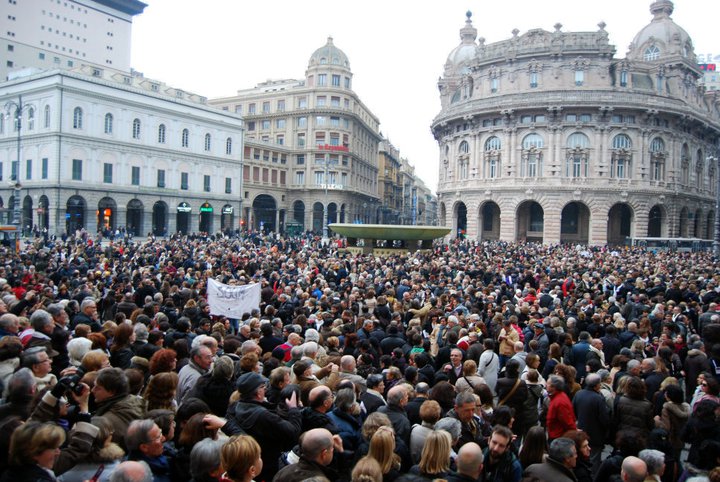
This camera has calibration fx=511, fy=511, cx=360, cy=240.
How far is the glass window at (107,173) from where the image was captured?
48.8 m

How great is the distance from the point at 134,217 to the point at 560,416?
53.4 metres

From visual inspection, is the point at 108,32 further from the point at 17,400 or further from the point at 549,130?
the point at 17,400

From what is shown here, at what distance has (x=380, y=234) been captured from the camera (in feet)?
113

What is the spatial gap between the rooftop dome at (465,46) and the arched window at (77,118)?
49.6m

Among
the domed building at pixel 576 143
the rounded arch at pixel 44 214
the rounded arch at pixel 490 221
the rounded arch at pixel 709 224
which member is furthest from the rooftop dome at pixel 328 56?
the rounded arch at pixel 709 224

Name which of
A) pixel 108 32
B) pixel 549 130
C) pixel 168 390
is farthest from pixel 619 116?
pixel 108 32

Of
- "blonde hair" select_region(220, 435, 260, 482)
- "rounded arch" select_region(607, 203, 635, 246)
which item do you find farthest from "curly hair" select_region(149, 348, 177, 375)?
"rounded arch" select_region(607, 203, 635, 246)

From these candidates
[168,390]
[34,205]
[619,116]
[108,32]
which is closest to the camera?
[168,390]

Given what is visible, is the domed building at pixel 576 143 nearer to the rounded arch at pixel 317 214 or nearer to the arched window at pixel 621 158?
the arched window at pixel 621 158

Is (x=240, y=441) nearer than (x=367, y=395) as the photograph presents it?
Yes

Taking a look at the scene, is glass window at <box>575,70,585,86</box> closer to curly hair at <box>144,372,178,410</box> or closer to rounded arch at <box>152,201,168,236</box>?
rounded arch at <box>152,201,168,236</box>

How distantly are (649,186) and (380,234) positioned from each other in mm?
34369

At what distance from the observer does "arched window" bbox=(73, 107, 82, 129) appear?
151 ft

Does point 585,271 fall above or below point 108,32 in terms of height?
below
